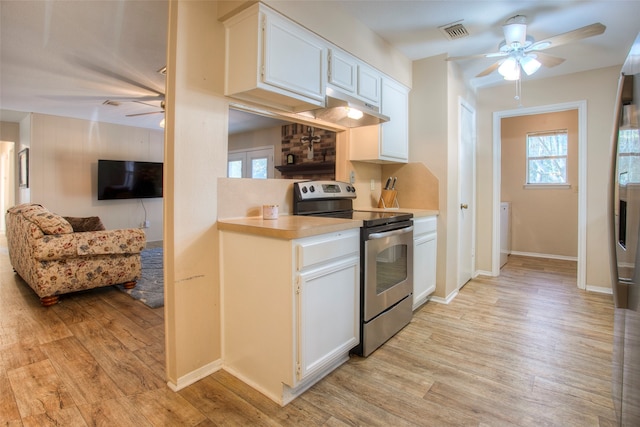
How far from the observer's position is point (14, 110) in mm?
5285

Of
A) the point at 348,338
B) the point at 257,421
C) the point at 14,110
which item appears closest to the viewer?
the point at 257,421

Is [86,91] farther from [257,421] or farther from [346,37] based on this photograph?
[257,421]

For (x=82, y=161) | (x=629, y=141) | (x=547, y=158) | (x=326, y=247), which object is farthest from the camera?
(x=82, y=161)

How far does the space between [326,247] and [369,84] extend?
160 cm

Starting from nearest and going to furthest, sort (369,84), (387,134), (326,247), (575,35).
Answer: (326,247) → (575,35) → (369,84) → (387,134)

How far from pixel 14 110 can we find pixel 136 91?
275cm

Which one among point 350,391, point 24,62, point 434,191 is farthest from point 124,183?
point 350,391

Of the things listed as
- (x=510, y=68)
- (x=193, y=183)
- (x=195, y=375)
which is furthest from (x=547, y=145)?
(x=195, y=375)

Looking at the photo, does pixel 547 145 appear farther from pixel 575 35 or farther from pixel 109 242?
pixel 109 242

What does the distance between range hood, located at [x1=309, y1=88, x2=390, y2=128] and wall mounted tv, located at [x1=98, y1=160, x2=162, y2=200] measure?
17.0ft

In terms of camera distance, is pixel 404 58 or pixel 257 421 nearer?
pixel 257 421

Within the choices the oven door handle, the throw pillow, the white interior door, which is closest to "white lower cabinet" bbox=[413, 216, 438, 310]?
the oven door handle

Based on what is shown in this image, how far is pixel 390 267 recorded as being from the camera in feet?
7.61

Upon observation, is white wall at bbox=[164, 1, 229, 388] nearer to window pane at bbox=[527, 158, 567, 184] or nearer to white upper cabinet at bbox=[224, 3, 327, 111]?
white upper cabinet at bbox=[224, 3, 327, 111]
